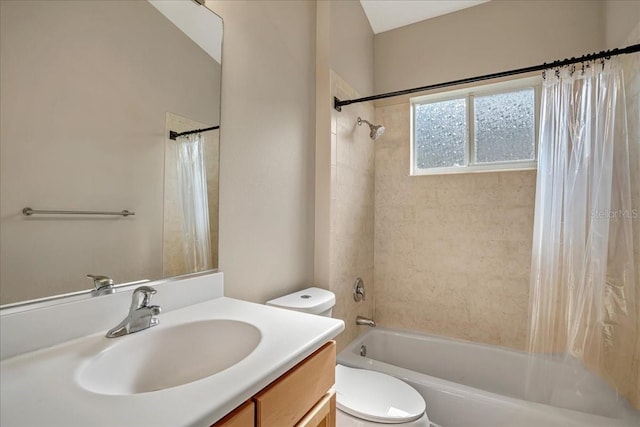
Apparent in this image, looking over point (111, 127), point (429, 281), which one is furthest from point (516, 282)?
point (111, 127)

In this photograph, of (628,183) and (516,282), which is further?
(516,282)

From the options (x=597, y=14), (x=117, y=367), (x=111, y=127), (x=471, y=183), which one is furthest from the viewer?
(x=471, y=183)

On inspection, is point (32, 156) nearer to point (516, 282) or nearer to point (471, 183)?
point (471, 183)

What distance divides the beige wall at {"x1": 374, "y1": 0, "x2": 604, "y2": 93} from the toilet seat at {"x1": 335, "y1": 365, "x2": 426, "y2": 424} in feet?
7.04

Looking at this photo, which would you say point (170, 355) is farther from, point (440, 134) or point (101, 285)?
point (440, 134)

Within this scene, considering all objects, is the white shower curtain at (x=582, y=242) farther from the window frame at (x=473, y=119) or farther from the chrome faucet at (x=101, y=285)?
the chrome faucet at (x=101, y=285)

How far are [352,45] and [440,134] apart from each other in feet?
3.23

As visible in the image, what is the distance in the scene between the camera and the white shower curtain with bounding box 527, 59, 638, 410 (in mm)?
1420

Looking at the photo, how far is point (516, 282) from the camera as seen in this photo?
2.05 m

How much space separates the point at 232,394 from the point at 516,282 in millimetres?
2160

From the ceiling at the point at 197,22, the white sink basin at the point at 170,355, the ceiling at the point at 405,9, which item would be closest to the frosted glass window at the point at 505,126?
the ceiling at the point at 405,9

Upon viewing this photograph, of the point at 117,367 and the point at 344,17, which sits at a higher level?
the point at 344,17

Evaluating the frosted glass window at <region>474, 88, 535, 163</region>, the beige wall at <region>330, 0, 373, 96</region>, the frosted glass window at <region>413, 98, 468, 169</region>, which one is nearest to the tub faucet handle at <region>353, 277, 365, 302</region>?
the frosted glass window at <region>413, 98, 468, 169</region>

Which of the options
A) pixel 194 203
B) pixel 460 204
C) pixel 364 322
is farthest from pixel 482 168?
pixel 194 203
